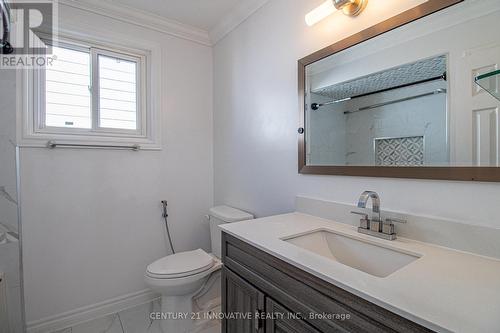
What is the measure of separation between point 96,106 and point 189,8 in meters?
1.07

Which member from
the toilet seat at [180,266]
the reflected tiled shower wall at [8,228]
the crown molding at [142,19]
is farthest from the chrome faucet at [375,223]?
the crown molding at [142,19]

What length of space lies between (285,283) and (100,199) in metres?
1.62

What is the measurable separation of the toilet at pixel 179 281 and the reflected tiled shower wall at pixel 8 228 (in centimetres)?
67

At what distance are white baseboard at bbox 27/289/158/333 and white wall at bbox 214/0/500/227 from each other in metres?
1.03

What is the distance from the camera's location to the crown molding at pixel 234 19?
177 cm

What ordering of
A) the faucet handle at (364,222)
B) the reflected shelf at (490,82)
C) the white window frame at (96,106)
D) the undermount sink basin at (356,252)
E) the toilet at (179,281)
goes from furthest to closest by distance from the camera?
the white window frame at (96,106) → the toilet at (179,281) → the faucet handle at (364,222) → the undermount sink basin at (356,252) → the reflected shelf at (490,82)

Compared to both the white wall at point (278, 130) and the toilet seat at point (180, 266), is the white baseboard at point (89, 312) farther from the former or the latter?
the white wall at point (278, 130)

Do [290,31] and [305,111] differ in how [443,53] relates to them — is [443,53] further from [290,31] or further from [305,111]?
[290,31]

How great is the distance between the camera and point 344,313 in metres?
0.66

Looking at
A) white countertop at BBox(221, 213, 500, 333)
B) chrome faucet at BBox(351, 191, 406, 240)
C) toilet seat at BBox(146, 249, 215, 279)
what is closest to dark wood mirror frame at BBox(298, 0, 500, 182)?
chrome faucet at BBox(351, 191, 406, 240)

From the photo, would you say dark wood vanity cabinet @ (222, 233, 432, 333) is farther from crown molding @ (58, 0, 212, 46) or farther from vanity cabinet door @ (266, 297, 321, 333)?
crown molding @ (58, 0, 212, 46)

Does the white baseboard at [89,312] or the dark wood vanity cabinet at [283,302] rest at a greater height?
the dark wood vanity cabinet at [283,302]

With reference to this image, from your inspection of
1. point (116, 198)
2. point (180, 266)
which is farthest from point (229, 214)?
point (116, 198)

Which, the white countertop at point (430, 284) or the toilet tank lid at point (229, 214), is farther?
the toilet tank lid at point (229, 214)
